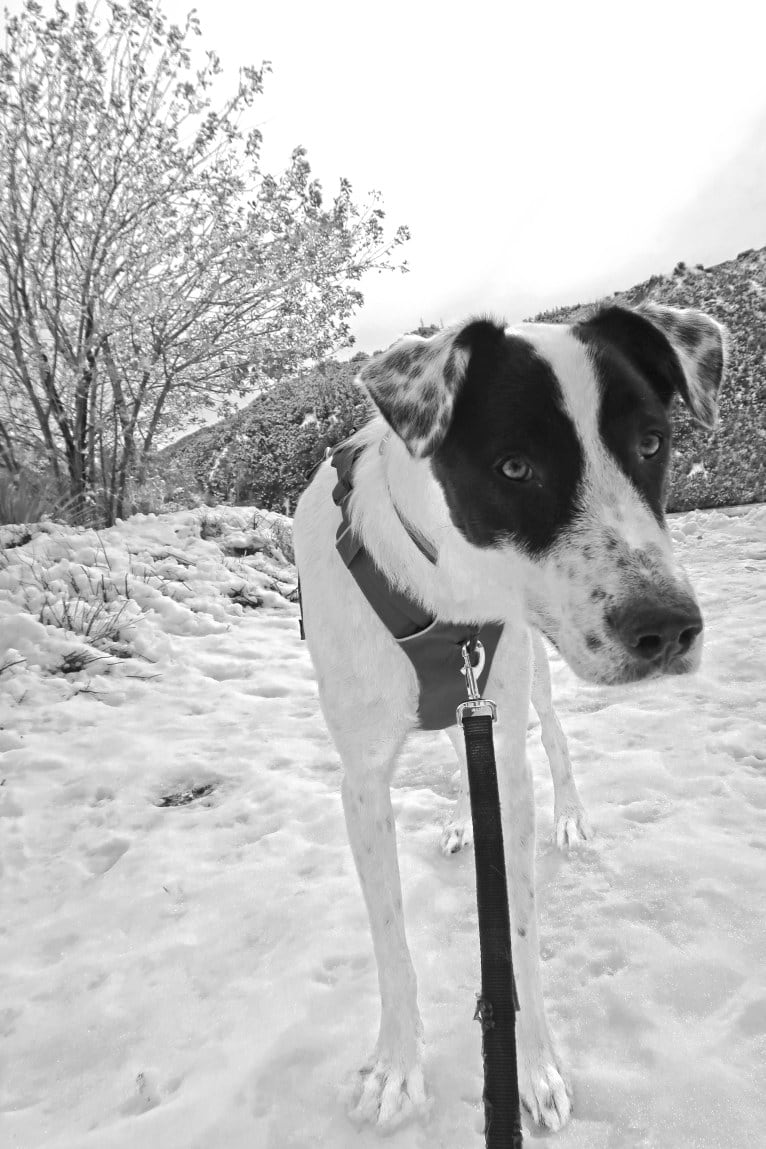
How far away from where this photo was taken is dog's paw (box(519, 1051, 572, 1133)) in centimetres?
152

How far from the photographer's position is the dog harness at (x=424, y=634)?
161cm

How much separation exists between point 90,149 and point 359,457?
787cm

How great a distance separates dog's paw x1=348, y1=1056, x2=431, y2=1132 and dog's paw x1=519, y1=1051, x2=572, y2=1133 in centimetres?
25

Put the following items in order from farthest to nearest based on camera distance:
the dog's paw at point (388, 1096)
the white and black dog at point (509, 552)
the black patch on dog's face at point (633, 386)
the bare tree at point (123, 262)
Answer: the bare tree at point (123, 262) < the dog's paw at point (388, 1096) < the black patch on dog's face at point (633, 386) < the white and black dog at point (509, 552)

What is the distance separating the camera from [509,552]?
146 cm

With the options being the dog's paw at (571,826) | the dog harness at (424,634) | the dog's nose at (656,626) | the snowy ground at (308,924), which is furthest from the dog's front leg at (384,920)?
the dog's paw at (571,826)

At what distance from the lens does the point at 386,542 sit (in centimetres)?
171

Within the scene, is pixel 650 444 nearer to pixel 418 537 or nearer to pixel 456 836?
pixel 418 537

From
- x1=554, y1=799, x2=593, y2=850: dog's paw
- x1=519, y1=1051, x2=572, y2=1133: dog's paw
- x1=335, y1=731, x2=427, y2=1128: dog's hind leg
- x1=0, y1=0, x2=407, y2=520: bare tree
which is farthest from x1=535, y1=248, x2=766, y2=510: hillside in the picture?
x1=519, y1=1051, x2=572, y2=1133: dog's paw

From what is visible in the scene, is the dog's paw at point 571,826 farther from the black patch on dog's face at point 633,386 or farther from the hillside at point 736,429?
the hillside at point 736,429

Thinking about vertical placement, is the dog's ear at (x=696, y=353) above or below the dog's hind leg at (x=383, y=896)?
above

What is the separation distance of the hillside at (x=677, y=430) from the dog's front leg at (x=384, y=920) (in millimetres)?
8607

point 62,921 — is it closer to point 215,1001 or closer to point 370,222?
point 215,1001

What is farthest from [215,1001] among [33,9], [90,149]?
[33,9]
